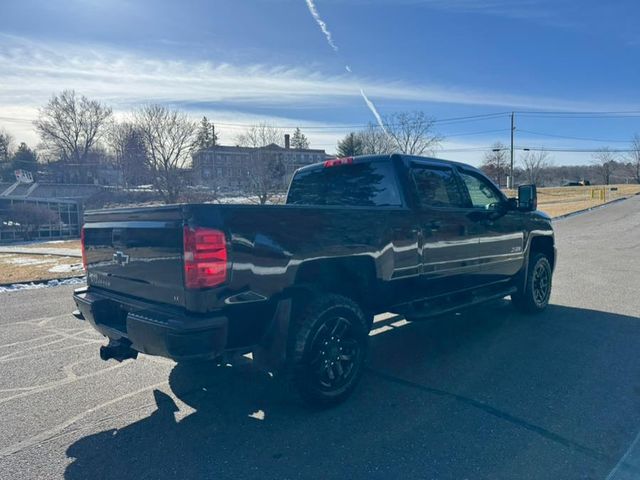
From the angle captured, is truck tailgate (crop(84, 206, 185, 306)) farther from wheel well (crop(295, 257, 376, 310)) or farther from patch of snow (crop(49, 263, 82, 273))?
patch of snow (crop(49, 263, 82, 273))

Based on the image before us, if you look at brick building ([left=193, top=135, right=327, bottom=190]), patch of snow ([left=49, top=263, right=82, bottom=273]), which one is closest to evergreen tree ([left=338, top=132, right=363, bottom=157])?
brick building ([left=193, top=135, right=327, bottom=190])

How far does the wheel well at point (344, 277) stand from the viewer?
11.6 feet

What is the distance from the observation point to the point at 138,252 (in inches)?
133

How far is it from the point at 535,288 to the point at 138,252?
530cm

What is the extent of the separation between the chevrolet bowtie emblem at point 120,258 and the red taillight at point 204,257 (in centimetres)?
90

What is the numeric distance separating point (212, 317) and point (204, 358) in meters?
0.28

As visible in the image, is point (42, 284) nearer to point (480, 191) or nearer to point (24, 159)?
point (480, 191)

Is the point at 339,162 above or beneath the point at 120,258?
above

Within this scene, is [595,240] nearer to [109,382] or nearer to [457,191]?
[457,191]

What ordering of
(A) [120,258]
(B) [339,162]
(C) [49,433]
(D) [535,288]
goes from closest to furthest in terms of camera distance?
(C) [49,433] < (A) [120,258] < (B) [339,162] < (D) [535,288]

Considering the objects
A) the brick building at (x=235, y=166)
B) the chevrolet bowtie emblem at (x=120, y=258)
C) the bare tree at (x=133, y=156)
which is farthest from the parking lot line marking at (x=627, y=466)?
the bare tree at (x=133, y=156)

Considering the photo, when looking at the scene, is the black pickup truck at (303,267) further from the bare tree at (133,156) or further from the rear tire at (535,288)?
the bare tree at (133,156)

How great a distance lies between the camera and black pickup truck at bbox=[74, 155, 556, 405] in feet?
9.67

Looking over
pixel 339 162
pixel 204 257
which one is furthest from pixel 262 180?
pixel 204 257
